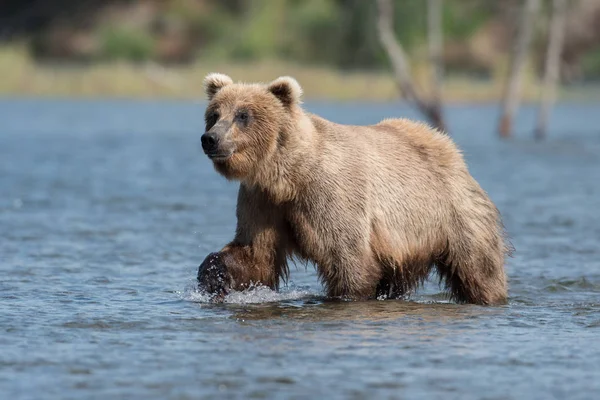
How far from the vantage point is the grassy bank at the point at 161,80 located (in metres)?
50.4

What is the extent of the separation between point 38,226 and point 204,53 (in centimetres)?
4693

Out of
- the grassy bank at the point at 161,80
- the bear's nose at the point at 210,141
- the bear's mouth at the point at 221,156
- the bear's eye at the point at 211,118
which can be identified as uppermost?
the grassy bank at the point at 161,80

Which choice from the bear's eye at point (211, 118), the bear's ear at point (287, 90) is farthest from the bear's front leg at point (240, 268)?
the bear's ear at point (287, 90)

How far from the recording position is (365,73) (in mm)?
52562

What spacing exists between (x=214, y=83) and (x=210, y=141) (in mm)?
752

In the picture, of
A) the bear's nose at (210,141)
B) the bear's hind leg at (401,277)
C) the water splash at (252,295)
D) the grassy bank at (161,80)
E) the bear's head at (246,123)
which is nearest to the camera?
the bear's nose at (210,141)

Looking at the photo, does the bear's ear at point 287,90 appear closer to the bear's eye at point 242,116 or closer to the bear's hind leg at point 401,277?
the bear's eye at point 242,116

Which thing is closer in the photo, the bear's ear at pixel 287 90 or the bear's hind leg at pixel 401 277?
the bear's ear at pixel 287 90

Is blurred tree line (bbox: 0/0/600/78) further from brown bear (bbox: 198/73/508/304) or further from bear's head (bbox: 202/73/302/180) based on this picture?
bear's head (bbox: 202/73/302/180)

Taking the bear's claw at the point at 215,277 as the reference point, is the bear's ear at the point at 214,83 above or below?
above

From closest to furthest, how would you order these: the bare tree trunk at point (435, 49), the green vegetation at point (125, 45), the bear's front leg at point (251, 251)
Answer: the bear's front leg at point (251, 251)
the bare tree trunk at point (435, 49)
the green vegetation at point (125, 45)

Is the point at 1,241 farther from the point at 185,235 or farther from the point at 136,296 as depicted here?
the point at 136,296

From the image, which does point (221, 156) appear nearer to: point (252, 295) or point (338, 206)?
point (338, 206)

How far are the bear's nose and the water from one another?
3.76 feet
